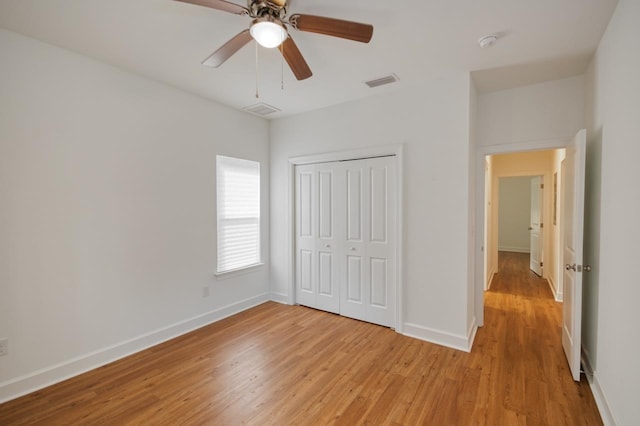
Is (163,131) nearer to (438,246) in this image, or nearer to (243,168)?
(243,168)

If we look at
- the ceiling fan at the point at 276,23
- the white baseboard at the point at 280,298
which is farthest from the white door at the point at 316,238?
the ceiling fan at the point at 276,23

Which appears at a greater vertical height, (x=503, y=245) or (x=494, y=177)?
(x=494, y=177)

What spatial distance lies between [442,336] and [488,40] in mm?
2773

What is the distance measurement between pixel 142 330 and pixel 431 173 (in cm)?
346

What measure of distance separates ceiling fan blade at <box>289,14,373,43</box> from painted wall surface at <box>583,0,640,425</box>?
4.88ft

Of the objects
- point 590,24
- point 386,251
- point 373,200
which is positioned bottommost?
point 386,251

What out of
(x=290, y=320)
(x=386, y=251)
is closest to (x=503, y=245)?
(x=386, y=251)

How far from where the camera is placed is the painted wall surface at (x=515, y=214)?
9.09 m

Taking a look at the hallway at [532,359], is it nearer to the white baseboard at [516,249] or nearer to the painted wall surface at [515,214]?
the white baseboard at [516,249]

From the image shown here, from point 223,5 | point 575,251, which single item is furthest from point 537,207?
point 223,5

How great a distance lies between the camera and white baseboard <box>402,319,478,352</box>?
9.49ft

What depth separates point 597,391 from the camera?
2111mm

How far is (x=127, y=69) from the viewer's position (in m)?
2.78

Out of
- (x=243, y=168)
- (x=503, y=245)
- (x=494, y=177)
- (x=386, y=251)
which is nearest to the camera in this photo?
(x=386, y=251)
